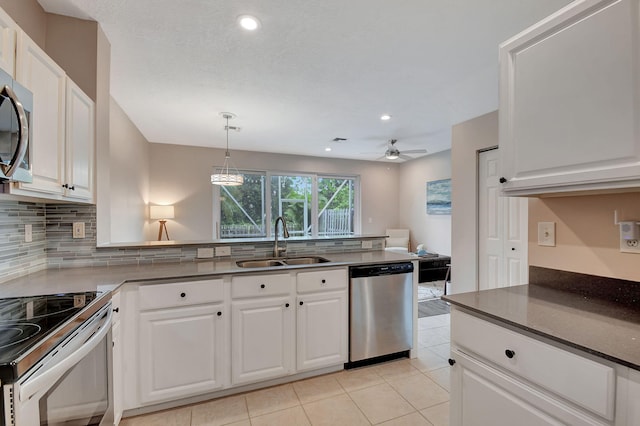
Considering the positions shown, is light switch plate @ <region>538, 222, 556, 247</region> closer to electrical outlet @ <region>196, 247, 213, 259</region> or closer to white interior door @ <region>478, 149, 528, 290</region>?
white interior door @ <region>478, 149, 528, 290</region>

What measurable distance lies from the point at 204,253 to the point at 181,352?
801 mm

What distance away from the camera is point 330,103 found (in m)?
3.51

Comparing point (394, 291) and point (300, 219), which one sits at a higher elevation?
point (300, 219)

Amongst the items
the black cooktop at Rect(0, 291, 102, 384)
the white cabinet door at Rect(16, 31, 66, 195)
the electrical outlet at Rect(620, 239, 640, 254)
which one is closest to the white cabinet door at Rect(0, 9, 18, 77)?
the white cabinet door at Rect(16, 31, 66, 195)

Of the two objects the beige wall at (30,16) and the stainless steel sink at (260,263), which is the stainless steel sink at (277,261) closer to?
the stainless steel sink at (260,263)

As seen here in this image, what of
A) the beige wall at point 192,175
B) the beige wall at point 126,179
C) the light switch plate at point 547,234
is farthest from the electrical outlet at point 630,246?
the beige wall at point 192,175

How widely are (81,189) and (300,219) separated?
4.96 meters

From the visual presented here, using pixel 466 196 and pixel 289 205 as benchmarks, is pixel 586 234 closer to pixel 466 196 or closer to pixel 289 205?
pixel 466 196

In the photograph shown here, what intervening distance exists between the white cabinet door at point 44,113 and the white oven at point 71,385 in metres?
0.74

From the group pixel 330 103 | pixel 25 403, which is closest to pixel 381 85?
pixel 330 103

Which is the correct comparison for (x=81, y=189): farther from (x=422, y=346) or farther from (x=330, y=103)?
(x=422, y=346)

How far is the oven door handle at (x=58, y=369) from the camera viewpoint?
2.66 ft

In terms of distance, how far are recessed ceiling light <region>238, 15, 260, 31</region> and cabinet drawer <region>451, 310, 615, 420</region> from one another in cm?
221

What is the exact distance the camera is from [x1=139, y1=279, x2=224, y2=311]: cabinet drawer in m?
1.78
